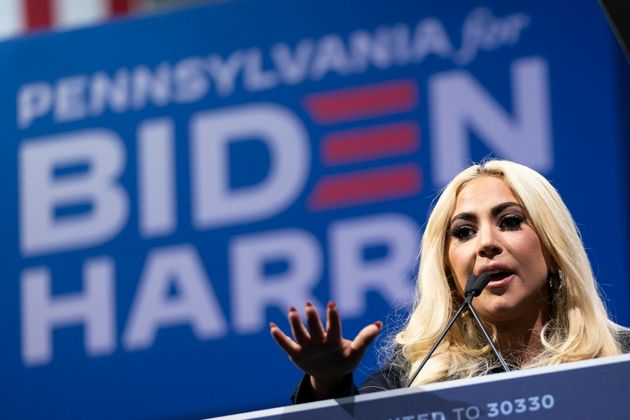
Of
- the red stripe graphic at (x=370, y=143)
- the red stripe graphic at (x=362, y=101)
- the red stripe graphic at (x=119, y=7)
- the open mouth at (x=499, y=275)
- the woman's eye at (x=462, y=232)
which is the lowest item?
the open mouth at (x=499, y=275)

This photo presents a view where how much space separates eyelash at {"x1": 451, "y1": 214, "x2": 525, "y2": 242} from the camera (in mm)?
2752

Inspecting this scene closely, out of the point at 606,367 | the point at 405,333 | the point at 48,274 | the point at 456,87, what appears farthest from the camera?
the point at 48,274

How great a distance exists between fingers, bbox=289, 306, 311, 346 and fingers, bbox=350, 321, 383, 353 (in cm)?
7

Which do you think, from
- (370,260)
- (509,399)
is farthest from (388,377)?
(370,260)

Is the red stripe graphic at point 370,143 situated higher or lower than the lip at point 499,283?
higher

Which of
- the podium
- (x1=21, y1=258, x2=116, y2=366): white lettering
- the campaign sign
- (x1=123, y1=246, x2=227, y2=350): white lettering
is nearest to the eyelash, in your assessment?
the podium

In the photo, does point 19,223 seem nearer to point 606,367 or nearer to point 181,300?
point 181,300

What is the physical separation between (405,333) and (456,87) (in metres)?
1.96

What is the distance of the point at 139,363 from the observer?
4.79m

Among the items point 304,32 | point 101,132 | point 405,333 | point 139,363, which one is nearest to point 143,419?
point 139,363

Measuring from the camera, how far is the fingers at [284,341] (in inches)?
82.0

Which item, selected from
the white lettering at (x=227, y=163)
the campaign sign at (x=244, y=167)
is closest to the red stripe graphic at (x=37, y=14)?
the campaign sign at (x=244, y=167)

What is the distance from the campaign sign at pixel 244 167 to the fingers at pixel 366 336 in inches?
81.7

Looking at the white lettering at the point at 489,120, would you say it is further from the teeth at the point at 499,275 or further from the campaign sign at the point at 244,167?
the teeth at the point at 499,275
